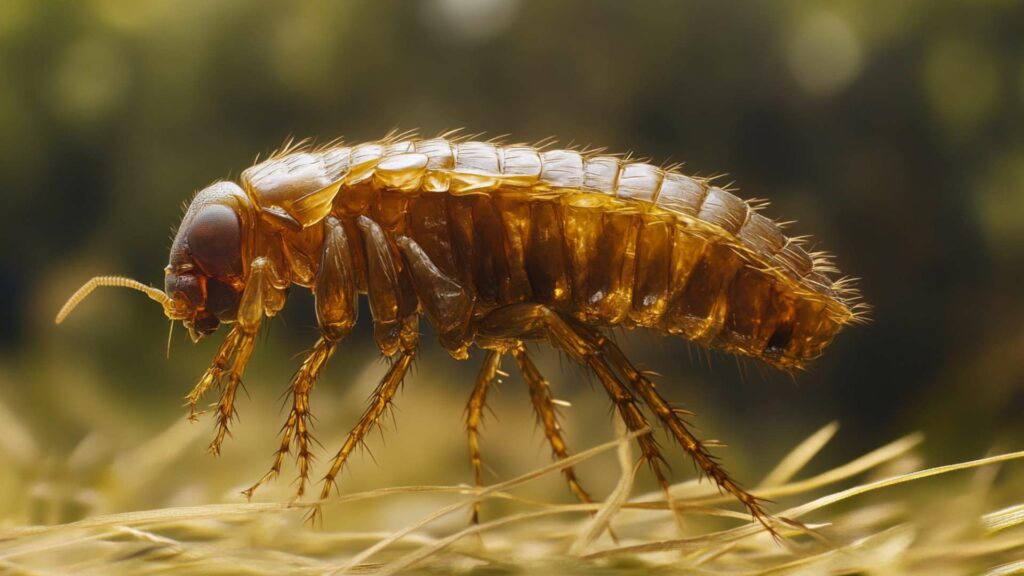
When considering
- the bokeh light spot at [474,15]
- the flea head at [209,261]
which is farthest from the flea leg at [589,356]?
the bokeh light spot at [474,15]

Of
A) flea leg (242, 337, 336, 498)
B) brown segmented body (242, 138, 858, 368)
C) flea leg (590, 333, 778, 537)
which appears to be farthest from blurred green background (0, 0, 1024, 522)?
flea leg (590, 333, 778, 537)

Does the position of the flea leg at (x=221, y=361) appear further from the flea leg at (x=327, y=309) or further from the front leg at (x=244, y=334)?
the flea leg at (x=327, y=309)

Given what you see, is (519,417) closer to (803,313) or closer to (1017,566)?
(803,313)

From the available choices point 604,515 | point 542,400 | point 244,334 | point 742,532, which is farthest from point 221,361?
point 742,532

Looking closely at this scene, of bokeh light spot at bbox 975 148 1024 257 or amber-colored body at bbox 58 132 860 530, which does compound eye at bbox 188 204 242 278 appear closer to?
amber-colored body at bbox 58 132 860 530

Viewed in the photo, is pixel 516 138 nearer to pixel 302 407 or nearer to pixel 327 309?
pixel 327 309

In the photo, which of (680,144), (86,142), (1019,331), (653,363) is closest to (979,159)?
(1019,331)
